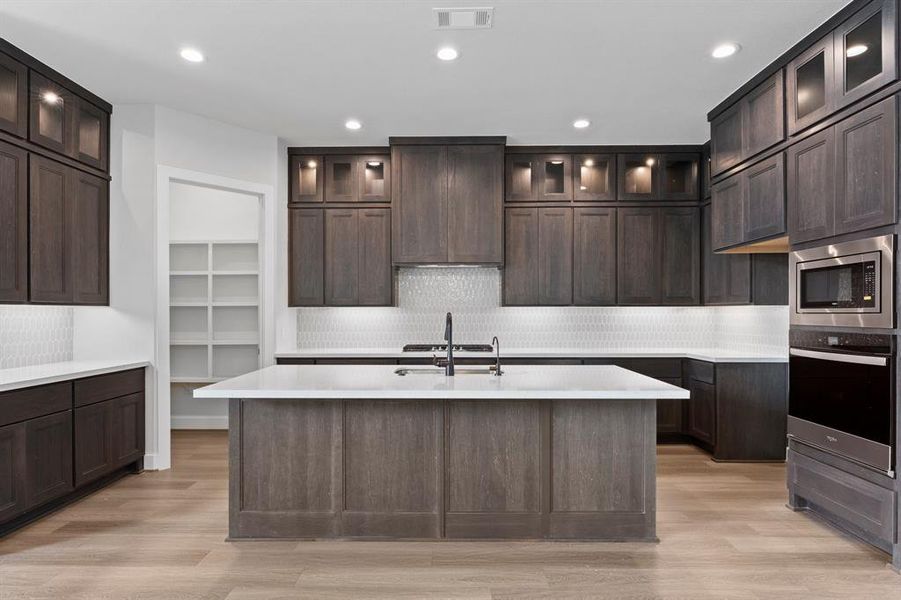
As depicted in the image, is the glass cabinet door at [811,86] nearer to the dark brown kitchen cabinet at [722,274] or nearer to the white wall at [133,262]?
the dark brown kitchen cabinet at [722,274]

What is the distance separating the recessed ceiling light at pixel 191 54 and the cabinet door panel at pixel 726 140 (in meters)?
3.85

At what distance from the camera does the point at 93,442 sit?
3.82m

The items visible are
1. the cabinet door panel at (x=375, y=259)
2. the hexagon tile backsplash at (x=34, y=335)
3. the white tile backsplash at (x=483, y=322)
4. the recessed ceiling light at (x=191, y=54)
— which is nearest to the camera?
the recessed ceiling light at (x=191, y=54)

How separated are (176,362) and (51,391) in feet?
8.63

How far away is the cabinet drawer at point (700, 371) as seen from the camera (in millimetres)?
4793

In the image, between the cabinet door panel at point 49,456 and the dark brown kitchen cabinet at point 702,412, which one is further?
the dark brown kitchen cabinet at point 702,412

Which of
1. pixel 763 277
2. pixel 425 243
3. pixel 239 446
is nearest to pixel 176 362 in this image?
pixel 425 243

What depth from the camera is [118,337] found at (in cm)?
446

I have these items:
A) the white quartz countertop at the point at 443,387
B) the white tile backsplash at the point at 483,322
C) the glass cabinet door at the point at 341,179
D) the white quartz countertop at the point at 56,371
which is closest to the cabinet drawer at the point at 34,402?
the white quartz countertop at the point at 56,371

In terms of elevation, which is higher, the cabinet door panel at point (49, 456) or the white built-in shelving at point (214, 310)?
the white built-in shelving at point (214, 310)

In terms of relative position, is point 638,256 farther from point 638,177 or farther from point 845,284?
point 845,284

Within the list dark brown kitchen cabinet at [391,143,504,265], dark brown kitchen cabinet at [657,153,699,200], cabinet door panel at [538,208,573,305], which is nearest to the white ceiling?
dark brown kitchen cabinet at [391,143,504,265]

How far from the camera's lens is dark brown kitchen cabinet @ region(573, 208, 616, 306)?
5582 millimetres

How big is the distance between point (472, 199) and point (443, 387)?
A: 9.58ft
